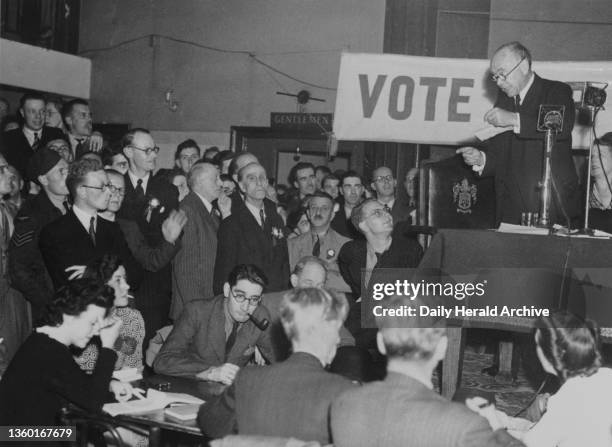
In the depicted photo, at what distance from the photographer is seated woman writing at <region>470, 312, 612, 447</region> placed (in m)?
2.32

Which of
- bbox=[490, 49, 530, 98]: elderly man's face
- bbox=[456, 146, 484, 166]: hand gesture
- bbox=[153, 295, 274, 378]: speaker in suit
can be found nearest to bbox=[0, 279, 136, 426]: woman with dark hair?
bbox=[153, 295, 274, 378]: speaker in suit

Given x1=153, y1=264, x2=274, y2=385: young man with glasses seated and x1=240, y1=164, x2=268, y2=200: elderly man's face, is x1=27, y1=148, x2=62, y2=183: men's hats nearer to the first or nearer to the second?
x1=240, y1=164, x2=268, y2=200: elderly man's face

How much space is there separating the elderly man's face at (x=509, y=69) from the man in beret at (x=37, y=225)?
2.33 metres

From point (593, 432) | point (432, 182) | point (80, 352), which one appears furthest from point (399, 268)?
point (593, 432)

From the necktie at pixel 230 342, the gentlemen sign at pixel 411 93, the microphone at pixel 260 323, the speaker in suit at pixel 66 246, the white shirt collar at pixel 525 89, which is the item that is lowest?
the necktie at pixel 230 342

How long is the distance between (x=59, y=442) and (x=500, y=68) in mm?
2463

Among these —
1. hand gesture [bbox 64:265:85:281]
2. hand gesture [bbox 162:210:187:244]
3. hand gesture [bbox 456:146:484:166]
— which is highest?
hand gesture [bbox 456:146:484:166]

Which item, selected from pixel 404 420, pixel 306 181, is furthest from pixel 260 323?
pixel 306 181

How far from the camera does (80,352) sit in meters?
3.48

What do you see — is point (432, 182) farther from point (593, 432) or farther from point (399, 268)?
point (593, 432)

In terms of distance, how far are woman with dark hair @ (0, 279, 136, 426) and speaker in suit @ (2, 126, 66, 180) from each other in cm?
358

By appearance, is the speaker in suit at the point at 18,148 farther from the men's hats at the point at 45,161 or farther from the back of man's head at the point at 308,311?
the back of man's head at the point at 308,311

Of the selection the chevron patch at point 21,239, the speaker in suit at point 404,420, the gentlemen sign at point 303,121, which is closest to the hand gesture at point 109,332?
the chevron patch at point 21,239

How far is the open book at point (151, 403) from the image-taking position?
109 inches
